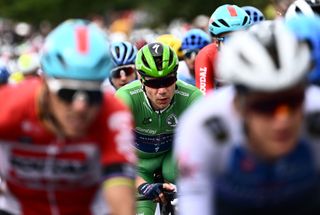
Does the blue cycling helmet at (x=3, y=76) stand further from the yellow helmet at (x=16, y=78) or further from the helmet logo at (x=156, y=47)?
the yellow helmet at (x=16, y=78)

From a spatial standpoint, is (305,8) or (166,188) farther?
(166,188)

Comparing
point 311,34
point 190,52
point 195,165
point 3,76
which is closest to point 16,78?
point 190,52

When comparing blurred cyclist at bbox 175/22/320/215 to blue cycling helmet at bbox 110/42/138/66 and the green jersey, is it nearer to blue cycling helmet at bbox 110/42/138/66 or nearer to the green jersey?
the green jersey

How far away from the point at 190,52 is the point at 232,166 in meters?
9.48

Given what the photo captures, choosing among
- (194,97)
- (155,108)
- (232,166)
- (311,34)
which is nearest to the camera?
(232,166)

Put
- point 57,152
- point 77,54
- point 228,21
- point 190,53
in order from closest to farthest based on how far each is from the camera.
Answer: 1. point 77,54
2. point 57,152
3. point 228,21
4. point 190,53

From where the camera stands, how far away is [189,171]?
4316 mm

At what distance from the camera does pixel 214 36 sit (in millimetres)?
10320

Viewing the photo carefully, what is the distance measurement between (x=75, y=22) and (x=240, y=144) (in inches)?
49.6

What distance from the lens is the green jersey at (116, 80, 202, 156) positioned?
9.13m

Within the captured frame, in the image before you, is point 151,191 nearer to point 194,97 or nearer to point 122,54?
point 194,97

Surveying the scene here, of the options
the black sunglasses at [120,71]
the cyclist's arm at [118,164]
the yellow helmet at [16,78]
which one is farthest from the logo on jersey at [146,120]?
the yellow helmet at [16,78]

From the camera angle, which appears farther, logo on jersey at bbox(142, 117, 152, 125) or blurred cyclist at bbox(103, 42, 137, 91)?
blurred cyclist at bbox(103, 42, 137, 91)

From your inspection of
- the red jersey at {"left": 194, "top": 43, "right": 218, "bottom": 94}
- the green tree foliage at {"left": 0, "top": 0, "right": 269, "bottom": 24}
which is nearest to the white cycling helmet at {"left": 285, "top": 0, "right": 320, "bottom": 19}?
the red jersey at {"left": 194, "top": 43, "right": 218, "bottom": 94}
